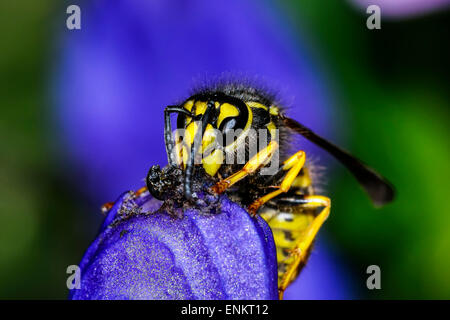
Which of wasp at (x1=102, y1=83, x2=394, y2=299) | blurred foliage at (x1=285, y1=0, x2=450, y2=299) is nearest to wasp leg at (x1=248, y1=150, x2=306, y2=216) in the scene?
wasp at (x1=102, y1=83, x2=394, y2=299)

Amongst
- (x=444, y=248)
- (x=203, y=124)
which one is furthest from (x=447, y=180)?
(x=203, y=124)

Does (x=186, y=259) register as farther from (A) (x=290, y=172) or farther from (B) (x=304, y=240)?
(B) (x=304, y=240)

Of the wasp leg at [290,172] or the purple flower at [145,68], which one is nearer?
the wasp leg at [290,172]

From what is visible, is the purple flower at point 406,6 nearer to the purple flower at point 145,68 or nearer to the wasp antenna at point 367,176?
the purple flower at point 145,68

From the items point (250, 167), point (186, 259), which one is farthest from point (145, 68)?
point (186, 259)

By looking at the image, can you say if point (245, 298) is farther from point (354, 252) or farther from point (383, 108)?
point (383, 108)

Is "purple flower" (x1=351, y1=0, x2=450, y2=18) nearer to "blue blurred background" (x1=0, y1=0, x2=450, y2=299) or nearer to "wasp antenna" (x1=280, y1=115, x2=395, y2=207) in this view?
"blue blurred background" (x1=0, y1=0, x2=450, y2=299)

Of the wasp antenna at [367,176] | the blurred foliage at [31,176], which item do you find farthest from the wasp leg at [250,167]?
the blurred foliage at [31,176]
